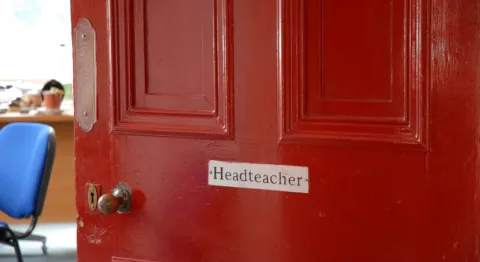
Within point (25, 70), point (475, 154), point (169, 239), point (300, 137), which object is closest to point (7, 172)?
point (25, 70)

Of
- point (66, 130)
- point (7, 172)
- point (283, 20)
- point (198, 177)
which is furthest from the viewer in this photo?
point (66, 130)

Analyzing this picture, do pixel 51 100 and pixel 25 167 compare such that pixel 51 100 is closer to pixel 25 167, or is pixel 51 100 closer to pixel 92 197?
pixel 25 167

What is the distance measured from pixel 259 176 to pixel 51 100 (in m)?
3.07

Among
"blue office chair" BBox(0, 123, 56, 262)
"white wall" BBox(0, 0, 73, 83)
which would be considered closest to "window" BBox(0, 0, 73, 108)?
"white wall" BBox(0, 0, 73, 83)

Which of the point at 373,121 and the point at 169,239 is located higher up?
the point at 373,121

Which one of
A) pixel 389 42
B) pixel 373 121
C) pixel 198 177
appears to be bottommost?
pixel 198 177

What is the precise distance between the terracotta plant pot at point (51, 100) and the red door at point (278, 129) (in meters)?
2.80

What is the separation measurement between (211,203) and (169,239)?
11 cm

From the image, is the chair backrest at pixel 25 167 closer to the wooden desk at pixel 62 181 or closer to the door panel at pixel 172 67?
the wooden desk at pixel 62 181

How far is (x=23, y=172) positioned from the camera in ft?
10.2

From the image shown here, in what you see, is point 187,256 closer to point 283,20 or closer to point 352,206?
point 352,206

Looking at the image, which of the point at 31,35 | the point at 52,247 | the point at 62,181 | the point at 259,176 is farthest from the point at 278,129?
the point at 31,35

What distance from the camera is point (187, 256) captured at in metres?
1.25

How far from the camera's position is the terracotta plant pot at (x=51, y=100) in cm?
403
